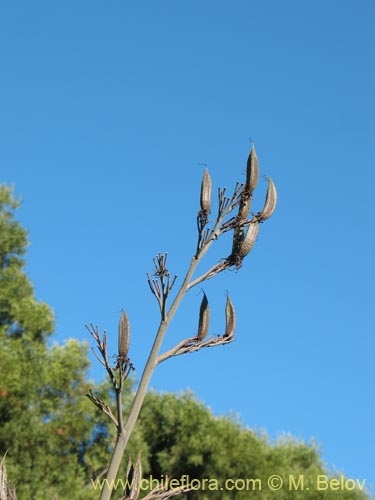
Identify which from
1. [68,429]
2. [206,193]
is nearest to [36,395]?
[68,429]

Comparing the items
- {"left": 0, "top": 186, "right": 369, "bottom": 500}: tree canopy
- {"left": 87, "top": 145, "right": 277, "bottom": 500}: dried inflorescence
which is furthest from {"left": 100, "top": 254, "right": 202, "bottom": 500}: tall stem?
{"left": 0, "top": 186, "right": 369, "bottom": 500}: tree canopy

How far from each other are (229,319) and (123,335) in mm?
681

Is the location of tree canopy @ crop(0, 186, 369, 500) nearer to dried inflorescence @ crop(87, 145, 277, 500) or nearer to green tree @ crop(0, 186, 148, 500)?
green tree @ crop(0, 186, 148, 500)

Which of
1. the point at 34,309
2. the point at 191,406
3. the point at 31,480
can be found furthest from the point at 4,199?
the point at 191,406

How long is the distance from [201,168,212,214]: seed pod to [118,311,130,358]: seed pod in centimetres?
92

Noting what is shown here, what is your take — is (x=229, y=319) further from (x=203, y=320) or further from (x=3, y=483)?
(x=3, y=483)

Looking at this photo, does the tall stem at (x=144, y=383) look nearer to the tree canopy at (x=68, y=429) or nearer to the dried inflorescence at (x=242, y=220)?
the dried inflorescence at (x=242, y=220)

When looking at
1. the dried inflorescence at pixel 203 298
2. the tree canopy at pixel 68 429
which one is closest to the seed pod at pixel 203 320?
the dried inflorescence at pixel 203 298

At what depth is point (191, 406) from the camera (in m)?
33.5

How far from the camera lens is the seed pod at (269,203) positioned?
4285 mm

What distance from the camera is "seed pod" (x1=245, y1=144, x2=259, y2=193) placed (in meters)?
4.27

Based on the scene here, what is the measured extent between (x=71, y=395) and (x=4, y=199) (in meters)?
7.81

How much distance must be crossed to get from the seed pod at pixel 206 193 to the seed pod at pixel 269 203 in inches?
12.8

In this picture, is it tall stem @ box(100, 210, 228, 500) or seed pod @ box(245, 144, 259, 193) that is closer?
tall stem @ box(100, 210, 228, 500)
